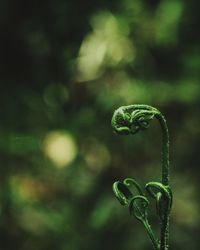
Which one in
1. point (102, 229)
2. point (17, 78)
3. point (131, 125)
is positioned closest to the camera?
Answer: point (131, 125)

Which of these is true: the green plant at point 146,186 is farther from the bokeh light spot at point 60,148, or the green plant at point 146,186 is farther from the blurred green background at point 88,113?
the bokeh light spot at point 60,148

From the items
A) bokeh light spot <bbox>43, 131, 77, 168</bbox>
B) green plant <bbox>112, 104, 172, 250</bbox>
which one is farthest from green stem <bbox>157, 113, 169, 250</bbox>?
bokeh light spot <bbox>43, 131, 77, 168</bbox>

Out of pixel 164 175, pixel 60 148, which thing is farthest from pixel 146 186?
pixel 60 148

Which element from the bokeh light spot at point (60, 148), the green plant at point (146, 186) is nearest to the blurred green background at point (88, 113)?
the bokeh light spot at point (60, 148)

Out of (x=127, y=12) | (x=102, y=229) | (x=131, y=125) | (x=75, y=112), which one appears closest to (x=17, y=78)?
(x=75, y=112)

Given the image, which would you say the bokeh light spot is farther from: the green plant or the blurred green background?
the green plant

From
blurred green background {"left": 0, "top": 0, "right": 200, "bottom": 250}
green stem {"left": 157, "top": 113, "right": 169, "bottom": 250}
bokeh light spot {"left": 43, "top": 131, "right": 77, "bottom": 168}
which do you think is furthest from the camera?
bokeh light spot {"left": 43, "top": 131, "right": 77, "bottom": 168}

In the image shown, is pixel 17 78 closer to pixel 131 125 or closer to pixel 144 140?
pixel 144 140
